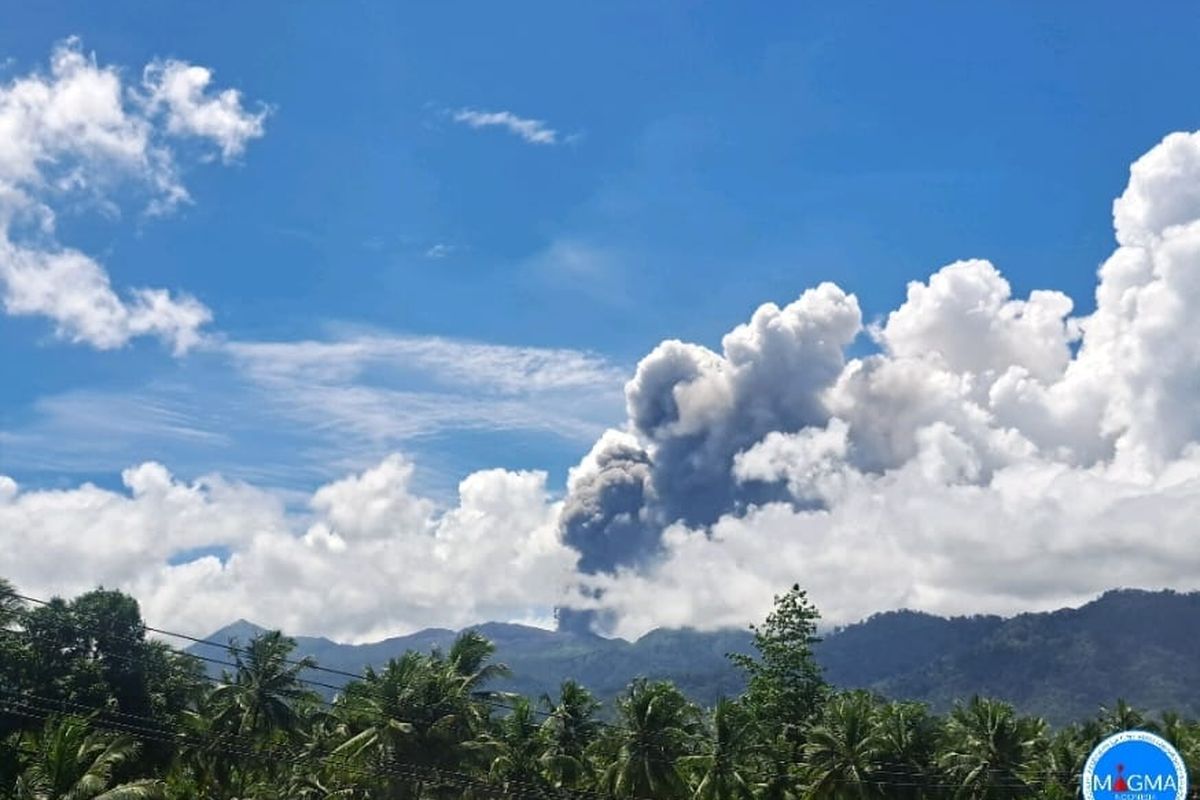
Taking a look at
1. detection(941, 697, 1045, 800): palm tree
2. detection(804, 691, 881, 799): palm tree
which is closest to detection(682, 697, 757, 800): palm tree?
detection(804, 691, 881, 799): palm tree

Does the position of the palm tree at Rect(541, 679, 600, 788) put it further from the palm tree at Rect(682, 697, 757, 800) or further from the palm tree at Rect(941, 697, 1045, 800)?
the palm tree at Rect(941, 697, 1045, 800)

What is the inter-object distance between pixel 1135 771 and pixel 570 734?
172 ft

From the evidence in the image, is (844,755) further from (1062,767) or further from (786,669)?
(786,669)

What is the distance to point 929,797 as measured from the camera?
7400 cm

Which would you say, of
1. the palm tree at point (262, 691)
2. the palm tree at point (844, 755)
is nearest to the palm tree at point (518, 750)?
the palm tree at point (262, 691)

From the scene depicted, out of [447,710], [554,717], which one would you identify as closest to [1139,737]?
[447,710]

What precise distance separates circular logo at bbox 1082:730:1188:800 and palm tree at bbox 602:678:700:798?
45.3 m

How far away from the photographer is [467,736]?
224 ft

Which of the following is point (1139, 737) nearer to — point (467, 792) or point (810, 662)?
point (467, 792)

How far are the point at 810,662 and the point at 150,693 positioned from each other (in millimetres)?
56099

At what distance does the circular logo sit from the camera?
1077 inches

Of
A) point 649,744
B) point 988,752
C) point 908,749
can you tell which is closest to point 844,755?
point 908,749

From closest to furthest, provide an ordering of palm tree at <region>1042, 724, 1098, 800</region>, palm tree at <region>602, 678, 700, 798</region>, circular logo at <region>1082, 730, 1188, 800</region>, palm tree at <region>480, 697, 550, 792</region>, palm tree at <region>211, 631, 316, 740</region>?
circular logo at <region>1082, 730, 1188, 800</region> < palm tree at <region>480, 697, 550, 792</region> < palm tree at <region>602, 678, 700, 798</region> < palm tree at <region>1042, 724, 1098, 800</region> < palm tree at <region>211, 631, 316, 740</region>

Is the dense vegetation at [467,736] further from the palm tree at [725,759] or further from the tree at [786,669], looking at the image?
the tree at [786,669]
